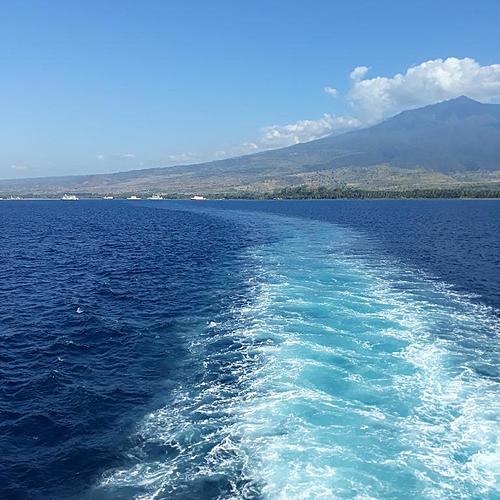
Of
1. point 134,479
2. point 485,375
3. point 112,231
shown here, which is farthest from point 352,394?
point 112,231

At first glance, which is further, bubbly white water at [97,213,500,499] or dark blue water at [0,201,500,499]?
dark blue water at [0,201,500,499]

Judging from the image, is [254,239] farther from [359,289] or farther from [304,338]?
[304,338]

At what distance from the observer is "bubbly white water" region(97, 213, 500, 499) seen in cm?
1697

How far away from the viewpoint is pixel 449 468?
1752 centimetres

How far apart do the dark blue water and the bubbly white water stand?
0.32ft

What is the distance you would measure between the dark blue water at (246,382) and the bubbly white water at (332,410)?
10 cm

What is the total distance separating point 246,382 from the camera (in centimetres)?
2527

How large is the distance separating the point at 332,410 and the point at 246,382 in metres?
5.40

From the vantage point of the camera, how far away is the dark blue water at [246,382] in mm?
17547

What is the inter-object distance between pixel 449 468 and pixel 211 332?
1919 cm

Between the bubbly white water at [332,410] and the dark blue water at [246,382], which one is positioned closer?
the bubbly white water at [332,410]

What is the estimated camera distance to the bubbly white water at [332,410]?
55.7 ft

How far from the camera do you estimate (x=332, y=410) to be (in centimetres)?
2173

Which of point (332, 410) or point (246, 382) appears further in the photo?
point (246, 382)
